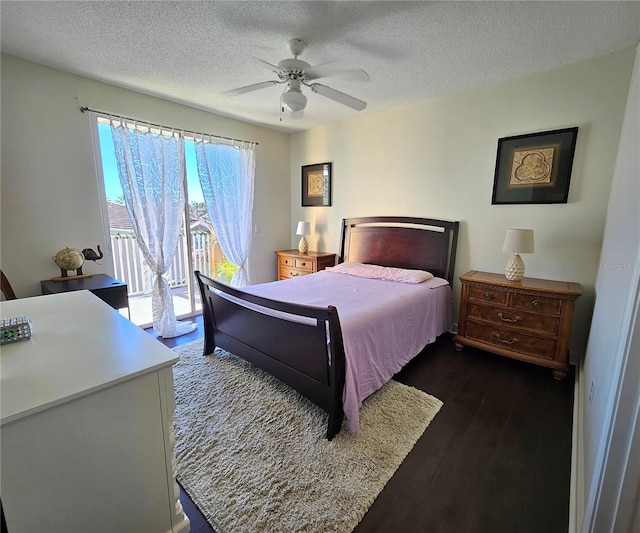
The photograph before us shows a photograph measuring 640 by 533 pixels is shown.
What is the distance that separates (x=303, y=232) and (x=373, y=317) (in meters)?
2.42

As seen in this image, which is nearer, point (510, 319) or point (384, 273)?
point (510, 319)

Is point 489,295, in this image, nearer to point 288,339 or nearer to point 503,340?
point 503,340

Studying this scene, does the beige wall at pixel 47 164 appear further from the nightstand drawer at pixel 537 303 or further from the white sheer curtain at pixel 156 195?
the nightstand drawer at pixel 537 303

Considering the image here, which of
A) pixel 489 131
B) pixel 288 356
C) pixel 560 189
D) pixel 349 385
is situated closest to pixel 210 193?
pixel 288 356

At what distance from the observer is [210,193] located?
145 inches

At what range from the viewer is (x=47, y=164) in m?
2.62

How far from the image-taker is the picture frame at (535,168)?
2.57 m

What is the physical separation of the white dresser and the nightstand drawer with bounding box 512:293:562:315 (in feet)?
8.83

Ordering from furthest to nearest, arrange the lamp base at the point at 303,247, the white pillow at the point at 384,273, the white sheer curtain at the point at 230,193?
the lamp base at the point at 303,247
the white sheer curtain at the point at 230,193
the white pillow at the point at 384,273

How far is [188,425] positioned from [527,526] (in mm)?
1885

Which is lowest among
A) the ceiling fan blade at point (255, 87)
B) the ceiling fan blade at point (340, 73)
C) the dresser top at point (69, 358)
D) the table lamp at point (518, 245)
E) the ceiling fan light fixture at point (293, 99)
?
the dresser top at point (69, 358)

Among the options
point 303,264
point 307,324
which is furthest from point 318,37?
point 303,264

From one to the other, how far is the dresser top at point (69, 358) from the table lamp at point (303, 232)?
3046mm

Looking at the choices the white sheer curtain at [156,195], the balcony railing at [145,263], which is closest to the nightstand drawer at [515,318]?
the white sheer curtain at [156,195]
